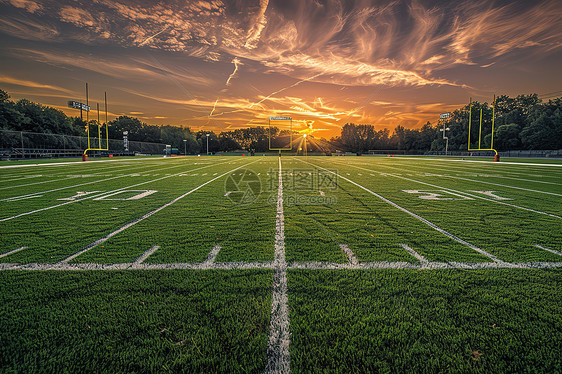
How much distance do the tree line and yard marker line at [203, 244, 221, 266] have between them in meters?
31.3

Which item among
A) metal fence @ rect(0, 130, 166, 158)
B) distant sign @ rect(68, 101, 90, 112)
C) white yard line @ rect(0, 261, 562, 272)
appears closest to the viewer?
white yard line @ rect(0, 261, 562, 272)

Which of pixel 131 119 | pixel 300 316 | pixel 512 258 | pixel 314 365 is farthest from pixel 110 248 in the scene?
pixel 131 119

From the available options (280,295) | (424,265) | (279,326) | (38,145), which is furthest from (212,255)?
(38,145)

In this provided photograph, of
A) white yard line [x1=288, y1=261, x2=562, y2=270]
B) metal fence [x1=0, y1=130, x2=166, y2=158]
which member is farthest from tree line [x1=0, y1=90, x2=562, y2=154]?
white yard line [x1=288, y1=261, x2=562, y2=270]

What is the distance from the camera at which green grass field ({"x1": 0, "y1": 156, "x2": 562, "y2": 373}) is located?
6.22 ft

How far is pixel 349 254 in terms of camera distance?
371 cm

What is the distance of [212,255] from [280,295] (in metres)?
1.39

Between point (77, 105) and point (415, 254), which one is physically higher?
point (77, 105)

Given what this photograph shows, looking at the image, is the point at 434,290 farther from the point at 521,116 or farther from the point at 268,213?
the point at 521,116

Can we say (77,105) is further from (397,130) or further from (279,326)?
(397,130)

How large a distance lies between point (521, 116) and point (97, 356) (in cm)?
10683

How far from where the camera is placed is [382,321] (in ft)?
7.36

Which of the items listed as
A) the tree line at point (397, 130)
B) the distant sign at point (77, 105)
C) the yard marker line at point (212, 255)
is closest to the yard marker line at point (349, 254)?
the yard marker line at point (212, 255)

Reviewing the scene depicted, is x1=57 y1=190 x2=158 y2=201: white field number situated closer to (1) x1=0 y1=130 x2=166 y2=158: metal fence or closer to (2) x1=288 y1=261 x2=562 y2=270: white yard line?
(2) x1=288 y1=261 x2=562 y2=270: white yard line
